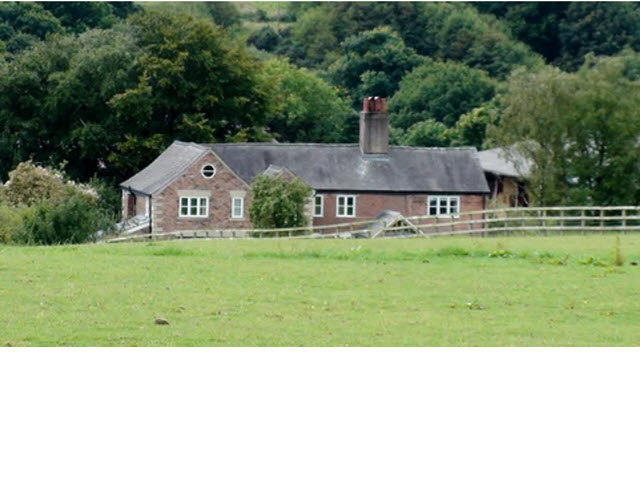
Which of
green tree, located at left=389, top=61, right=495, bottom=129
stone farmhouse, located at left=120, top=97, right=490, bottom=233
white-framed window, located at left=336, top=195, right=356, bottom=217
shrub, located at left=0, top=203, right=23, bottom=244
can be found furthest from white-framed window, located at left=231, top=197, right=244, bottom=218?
green tree, located at left=389, top=61, right=495, bottom=129

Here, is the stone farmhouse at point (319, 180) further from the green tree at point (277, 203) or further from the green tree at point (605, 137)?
the green tree at point (605, 137)

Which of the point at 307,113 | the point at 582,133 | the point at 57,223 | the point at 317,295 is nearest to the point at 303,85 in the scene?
the point at 307,113

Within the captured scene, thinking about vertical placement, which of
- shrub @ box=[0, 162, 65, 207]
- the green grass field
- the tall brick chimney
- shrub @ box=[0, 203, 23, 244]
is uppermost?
the tall brick chimney

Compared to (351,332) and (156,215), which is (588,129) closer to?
(156,215)

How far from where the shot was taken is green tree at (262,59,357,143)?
80.8 metres

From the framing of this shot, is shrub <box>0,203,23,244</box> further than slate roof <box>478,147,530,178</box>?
No

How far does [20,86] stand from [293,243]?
37.5 m

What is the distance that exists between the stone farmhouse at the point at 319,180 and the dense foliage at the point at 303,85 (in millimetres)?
3261

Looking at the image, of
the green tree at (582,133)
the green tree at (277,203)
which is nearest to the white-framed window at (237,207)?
the green tree at (277,203)

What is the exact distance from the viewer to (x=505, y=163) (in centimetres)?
6425

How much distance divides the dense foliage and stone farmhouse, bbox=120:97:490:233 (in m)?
3.26

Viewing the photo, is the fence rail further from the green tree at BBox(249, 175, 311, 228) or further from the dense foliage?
the dense foliage

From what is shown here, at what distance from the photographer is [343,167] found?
57.5m
